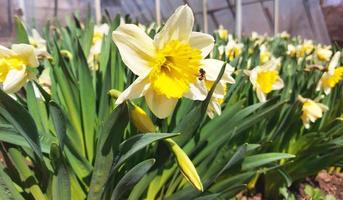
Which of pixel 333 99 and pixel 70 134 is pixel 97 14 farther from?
pixel 70 134

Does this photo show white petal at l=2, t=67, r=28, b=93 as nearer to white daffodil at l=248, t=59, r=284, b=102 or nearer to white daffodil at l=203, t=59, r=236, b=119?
white daffodil at l=203, t=59, r=236, b=119

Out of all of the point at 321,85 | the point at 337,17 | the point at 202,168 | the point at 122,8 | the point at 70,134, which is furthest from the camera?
the point at 337,17

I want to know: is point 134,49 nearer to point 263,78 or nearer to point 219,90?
point 219,90

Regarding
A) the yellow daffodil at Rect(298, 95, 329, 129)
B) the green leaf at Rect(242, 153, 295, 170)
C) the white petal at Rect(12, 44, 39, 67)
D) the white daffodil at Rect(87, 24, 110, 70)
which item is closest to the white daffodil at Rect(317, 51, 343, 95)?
the yellow daffodil at Rect(298, 95, 329, 129)

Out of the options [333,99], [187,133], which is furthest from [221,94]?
[333,99]

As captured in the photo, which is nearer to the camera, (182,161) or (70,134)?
(182,161)

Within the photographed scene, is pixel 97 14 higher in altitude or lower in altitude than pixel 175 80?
lower

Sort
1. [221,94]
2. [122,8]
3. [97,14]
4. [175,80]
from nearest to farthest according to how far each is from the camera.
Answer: [175,80], [221,94], [97,14], [122,8]

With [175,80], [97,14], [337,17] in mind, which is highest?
[175,80]
